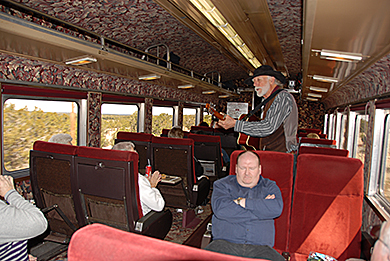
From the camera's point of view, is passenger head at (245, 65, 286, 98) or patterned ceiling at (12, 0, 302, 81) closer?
passenger head at (245, 65, 286, 98)

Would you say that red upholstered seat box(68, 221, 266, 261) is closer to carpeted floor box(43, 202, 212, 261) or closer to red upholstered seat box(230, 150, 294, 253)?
red upholstered seat box(230, 150, 294, 253)

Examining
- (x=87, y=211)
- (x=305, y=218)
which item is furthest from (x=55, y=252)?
(x=305, y=218)

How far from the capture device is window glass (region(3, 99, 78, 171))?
12.2 ft

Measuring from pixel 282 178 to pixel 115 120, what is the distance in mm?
4877

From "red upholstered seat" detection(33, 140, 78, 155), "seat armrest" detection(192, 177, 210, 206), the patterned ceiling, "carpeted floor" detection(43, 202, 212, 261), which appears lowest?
"carpeted floor" detection(43, 202, 212, 261)

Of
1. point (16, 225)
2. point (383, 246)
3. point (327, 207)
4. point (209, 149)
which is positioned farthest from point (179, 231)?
point (383, 246)

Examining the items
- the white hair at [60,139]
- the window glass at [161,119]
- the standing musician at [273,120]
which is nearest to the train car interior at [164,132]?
the standing musician at [273,120]

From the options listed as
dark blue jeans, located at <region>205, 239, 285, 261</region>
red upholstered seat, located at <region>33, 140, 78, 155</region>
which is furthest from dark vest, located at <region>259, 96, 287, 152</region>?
red upholstered seat, located at <region>33, 140, 78, 155</region>

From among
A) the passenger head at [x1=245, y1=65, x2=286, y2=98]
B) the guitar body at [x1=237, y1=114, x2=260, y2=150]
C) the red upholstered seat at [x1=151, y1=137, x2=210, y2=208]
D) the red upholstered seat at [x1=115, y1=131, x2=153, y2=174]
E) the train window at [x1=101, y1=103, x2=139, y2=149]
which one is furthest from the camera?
the train window at [x1=101, y1=103, x2=139, y2=149]

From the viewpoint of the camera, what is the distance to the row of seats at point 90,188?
227 cm

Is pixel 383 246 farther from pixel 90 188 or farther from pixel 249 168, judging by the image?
pixel 90 188

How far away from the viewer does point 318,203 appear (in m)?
2.34

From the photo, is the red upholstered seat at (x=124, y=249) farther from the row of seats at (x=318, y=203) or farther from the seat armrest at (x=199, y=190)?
the seat armrest at (x=199, y=190)

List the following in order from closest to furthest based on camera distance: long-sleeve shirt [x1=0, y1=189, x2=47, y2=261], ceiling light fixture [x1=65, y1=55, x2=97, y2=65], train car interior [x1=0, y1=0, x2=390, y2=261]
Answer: long-sleeve shirt [x1=0, y1=189, x2=47, y2=261] → train car interior [x1=0, y1=0, x2=390, y2=261] → ceiling light fixture [x1=65, y1=55, x2=97, y2=65]
